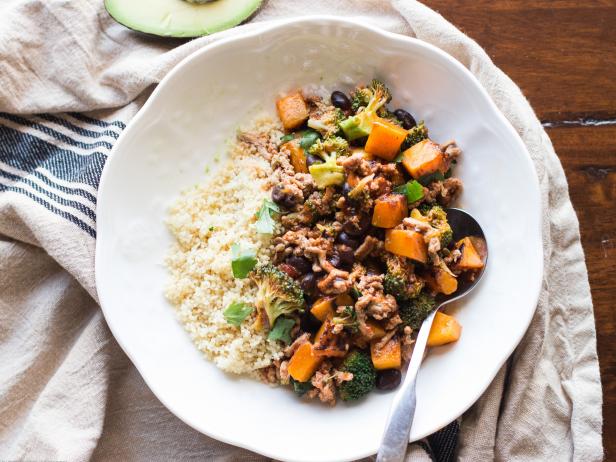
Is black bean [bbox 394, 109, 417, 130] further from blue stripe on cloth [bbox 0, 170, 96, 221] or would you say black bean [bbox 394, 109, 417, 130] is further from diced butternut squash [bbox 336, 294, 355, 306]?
blue stripe on cloth [bbox 0, 170, 96, 221]

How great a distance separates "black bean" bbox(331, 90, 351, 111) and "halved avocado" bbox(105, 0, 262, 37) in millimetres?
727

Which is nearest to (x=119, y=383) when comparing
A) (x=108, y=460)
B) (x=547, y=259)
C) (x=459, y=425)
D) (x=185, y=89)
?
(x=108, y=460)

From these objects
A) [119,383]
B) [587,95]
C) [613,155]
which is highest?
[587,95]

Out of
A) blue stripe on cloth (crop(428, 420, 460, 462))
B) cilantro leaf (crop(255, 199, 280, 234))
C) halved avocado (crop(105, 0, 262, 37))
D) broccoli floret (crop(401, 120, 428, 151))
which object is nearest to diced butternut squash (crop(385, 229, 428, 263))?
broccoli floret (crop(401, 120, 428, 151))

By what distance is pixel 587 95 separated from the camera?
4.00m

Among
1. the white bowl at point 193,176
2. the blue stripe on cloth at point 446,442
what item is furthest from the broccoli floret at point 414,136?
the blue stripe on cloth at point 446,442

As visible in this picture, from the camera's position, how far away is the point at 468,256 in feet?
11.0

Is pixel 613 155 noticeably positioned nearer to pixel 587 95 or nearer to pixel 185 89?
pixel 587 95

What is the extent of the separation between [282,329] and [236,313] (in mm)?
258

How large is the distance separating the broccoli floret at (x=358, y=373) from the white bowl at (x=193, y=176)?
0.49 feet

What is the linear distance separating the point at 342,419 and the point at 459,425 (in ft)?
2.48

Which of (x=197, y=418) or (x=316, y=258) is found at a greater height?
(x=316, y=258)

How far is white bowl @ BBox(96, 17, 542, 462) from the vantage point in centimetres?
331

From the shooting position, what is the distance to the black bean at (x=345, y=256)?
10.6 feet
